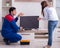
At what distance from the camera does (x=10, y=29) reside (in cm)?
525

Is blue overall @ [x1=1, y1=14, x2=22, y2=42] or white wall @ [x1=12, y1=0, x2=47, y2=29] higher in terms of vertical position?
white wall @ [x1=12, y1=0, x2=47, y2=29]

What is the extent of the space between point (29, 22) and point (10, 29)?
825mm

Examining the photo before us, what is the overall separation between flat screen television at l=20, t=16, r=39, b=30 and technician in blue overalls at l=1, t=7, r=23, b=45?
0.60 metres

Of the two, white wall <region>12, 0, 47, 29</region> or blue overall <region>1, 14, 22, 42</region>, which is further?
white wall <region>12, 0, 47, 29</region>

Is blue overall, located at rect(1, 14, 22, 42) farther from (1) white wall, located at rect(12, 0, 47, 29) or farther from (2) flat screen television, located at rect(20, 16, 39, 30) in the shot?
(1) white wall, located at rect(12, 0, 47, 29)

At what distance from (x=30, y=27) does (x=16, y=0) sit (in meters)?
0.94

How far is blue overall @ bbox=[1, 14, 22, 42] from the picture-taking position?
17.0ft

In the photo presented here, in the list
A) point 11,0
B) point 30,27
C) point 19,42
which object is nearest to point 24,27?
point 30,27

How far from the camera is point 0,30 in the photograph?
5633 mm

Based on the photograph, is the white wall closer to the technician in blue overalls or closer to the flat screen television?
the flat screen television

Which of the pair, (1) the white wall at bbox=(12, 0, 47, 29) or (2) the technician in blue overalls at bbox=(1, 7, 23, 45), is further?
(1) the white wall at bbox=(12, 0, 47, 29)

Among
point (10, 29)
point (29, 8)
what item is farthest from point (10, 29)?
point (29, 8)

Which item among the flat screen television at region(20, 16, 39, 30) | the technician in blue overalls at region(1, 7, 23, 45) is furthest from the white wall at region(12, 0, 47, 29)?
the technician in blue overalls at region(1, 7, 23, 45)

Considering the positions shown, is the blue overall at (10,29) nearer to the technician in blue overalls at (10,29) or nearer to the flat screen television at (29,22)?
the technician in blue overalls at (10,29)
